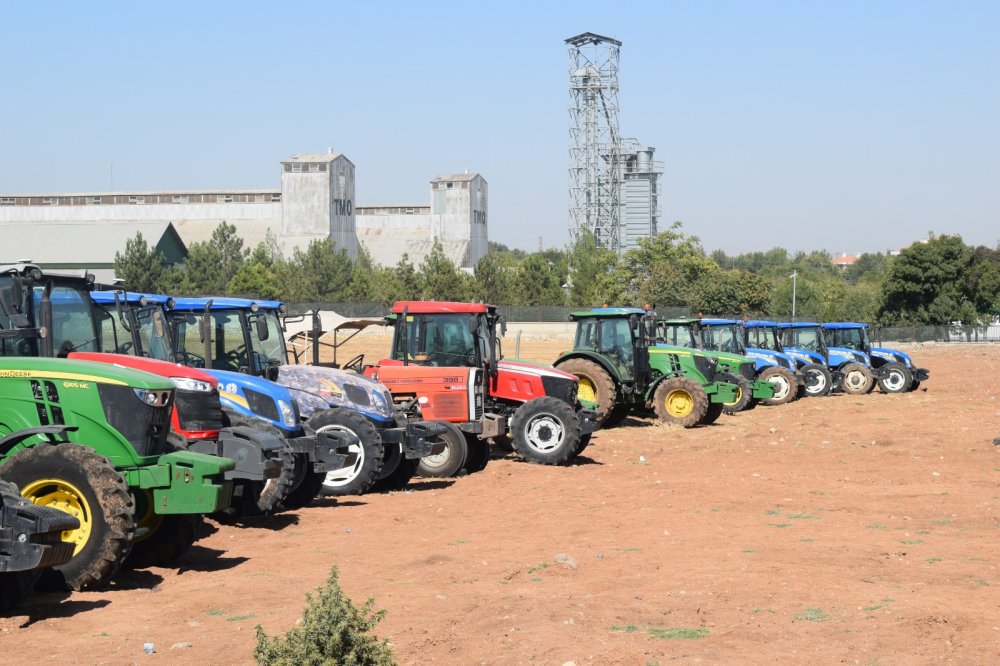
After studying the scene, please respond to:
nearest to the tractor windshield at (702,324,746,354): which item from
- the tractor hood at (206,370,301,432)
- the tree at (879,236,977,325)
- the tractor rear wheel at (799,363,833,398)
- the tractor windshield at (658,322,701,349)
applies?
the tractor windshield at (658,322,701,349)

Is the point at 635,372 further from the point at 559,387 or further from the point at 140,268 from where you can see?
the point at 140,268

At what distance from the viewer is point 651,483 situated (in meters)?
16.5

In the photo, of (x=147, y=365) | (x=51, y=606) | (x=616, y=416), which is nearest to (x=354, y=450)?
(x=147, y=365)

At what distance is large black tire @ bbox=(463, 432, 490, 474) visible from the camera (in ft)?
57.4

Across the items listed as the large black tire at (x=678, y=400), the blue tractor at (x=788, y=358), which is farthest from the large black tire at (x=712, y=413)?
the blue tractor at (x=788, y=358)

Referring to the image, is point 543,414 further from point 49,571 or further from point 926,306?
point 926,306

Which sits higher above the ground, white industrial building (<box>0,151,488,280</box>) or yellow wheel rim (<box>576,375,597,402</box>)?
white industrial building (<box>0,151,488,280</box>)

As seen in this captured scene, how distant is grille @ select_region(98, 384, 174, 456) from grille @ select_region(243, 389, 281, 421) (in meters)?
3.33

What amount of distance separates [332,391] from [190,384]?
3730 millimetres

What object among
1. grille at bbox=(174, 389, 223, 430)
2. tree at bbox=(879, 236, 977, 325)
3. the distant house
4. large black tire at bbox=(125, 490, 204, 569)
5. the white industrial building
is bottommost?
large black tire at bbox=(125, 490, 204, 569)

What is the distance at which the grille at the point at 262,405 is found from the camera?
13055 mm

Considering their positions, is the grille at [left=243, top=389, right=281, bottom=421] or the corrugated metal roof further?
the corrugated metal roof

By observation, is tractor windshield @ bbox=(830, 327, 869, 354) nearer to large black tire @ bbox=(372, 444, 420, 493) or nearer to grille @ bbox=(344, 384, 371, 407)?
large black tire @ bbox=(372, 444, 420, 493)

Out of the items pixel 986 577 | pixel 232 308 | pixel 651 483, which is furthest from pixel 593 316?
pixel 986 577
